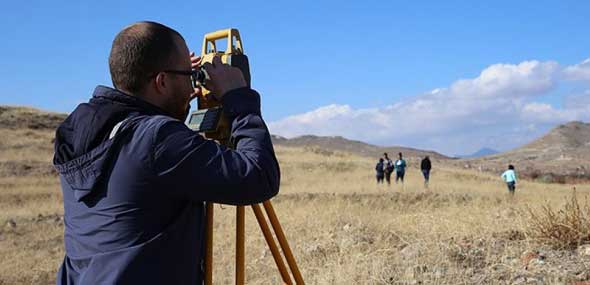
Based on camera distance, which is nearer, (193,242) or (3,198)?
(193,242)

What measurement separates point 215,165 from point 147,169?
0.66ft

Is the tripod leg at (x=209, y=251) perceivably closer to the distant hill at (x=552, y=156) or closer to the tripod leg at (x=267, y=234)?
the tripod leg at (x=267, y=234)

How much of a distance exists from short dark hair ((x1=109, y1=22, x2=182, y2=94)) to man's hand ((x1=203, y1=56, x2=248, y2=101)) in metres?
0.19

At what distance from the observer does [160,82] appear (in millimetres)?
2059

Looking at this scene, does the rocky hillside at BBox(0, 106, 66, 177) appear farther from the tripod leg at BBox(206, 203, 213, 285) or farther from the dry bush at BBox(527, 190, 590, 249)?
the tripod leg at BBox(206, 203, 213, 285)

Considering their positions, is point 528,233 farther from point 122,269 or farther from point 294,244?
point 122,269

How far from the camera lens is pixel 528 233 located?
20.2 feet

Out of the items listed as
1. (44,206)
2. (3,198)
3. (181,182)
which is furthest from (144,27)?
(3,198)

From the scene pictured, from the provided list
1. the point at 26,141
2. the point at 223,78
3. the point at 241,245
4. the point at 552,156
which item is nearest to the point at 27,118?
the point at 26,141

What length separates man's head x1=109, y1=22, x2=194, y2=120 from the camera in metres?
2.01

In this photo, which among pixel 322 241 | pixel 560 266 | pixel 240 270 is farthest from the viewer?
pixel 322 241

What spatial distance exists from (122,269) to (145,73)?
622mm

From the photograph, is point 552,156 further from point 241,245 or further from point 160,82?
point 160,82

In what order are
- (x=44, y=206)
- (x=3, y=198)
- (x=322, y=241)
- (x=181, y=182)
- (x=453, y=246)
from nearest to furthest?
(x=181, y=182) → (x=453, y=246) → (x=322, y=241) → (x=44, y=206) → (x=3, y=198)
